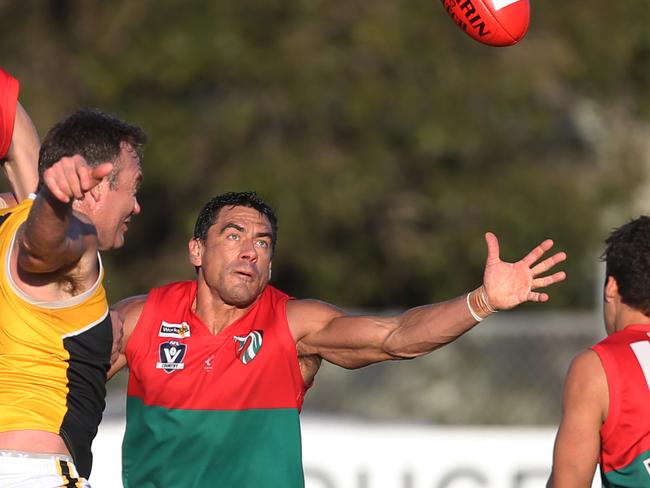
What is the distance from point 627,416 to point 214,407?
5.96ft

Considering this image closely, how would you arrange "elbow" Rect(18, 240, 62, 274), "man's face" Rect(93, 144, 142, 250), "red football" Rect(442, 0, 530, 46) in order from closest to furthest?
"elbow" Rect(18, 240, 62, 274) → "man's face" Rect(93, 144, 142, 250) → "red football" Rect(442, 0, 530, 46)

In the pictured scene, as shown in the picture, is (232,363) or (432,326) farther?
(232,363)

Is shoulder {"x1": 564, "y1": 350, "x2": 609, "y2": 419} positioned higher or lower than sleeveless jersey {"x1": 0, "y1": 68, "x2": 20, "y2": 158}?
lower

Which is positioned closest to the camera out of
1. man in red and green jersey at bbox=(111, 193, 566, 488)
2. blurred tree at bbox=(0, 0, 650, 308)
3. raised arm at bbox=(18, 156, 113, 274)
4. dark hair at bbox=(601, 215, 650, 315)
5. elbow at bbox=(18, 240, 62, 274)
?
raised arm at bbox=(18, 156, 113, 274)

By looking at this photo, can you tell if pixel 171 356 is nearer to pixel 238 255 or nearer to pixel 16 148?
pixel 238 255

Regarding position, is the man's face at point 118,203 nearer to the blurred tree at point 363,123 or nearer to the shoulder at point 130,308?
the shoulder at point 130,308

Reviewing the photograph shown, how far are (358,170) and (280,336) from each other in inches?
345

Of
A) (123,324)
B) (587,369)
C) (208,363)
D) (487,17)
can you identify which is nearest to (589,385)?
(587,369)

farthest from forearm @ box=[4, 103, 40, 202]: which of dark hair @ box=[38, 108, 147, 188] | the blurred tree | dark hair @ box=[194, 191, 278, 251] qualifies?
the blurred tree

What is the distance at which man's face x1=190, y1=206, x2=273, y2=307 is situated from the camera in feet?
18.5

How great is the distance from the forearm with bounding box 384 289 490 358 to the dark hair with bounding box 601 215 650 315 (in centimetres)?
54

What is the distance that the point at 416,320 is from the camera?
5.32m

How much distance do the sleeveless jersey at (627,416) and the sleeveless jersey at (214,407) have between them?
4.83ft

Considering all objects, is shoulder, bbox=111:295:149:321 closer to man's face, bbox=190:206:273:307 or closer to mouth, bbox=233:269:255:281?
man's face, bbox=190:206:273:307
